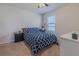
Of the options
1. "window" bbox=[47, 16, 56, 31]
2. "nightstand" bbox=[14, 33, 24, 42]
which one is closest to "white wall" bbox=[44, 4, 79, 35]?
"window" bbox=[47, 16, 56, 31]

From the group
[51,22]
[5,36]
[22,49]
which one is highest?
[51,22]

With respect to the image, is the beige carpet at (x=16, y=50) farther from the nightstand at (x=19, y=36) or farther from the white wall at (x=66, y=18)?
the white wall at (x=66, y=18)

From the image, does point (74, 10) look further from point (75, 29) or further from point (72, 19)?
point (75, 29)

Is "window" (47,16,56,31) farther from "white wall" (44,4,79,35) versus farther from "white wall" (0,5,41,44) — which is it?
"white wall" (0,5,41,44)

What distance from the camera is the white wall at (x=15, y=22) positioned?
→ 177 cm

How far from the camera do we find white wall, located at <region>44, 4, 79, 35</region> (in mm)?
1496

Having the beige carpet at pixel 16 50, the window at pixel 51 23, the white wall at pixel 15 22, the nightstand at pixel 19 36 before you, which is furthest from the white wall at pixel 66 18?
the nightstand at pixel 19 36

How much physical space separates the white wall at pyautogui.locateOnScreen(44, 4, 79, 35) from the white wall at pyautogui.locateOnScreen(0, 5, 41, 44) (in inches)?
10.3

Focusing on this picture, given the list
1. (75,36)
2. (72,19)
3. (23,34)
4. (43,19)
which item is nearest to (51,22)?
(43,19)

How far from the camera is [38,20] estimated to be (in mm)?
1824

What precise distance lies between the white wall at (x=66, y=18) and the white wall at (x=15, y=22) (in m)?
0.26

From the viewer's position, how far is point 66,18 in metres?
1.60

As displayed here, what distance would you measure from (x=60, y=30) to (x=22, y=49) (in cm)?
109

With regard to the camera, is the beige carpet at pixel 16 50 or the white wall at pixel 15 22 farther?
the beige carpet at pixel 16 50
